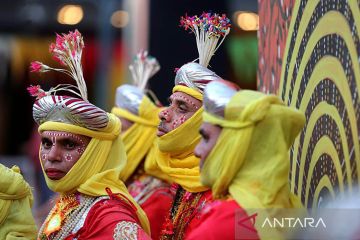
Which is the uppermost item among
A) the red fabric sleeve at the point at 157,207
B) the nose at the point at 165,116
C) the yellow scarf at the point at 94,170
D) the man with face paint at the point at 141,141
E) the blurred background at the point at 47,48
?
the nose at the point at 165,116

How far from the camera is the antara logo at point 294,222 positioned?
12.8 feet

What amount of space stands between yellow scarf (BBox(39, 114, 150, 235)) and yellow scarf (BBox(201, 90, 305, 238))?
4.10 feet

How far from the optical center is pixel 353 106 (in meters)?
4.66

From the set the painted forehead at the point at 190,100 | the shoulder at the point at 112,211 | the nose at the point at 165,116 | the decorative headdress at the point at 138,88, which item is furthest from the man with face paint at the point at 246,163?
the decorative headdress at the point at 138,88

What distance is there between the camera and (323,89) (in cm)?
513

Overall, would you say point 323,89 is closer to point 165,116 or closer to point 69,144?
point 165,116

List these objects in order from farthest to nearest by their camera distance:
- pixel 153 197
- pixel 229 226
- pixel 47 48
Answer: pixel 47 48
pixel 153 197
pixel 229 226

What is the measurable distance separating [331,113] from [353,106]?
349 mm

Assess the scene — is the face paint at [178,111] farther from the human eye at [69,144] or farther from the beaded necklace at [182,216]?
the human eye at [69,144]

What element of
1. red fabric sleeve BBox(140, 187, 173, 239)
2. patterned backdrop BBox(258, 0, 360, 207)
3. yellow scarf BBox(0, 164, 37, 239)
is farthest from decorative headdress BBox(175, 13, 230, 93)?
red fabric sleeve BBox(140, 187, 173, 239)

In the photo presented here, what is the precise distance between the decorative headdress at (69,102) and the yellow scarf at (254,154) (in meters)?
1.30

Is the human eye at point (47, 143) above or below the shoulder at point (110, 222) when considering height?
above

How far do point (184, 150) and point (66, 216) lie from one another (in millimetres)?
849

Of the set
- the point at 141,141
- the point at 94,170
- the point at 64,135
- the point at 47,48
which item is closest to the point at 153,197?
the point at 141,141
